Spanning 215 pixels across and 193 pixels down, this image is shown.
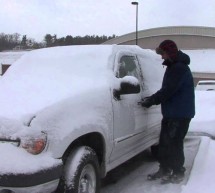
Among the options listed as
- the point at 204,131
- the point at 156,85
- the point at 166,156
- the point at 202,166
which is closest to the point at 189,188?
the point at 166,156

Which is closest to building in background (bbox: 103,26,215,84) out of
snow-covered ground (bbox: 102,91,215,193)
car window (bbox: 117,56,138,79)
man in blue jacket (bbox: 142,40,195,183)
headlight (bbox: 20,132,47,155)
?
snow-covered ground (bbox: 102,91,215,193)

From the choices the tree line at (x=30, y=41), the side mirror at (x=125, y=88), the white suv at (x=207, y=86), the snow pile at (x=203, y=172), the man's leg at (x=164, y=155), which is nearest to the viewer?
the side mirror at (x=125, y=88)

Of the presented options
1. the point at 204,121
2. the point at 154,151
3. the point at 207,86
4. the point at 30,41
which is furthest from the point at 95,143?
the point at 30,41

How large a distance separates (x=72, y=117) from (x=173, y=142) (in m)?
2.04

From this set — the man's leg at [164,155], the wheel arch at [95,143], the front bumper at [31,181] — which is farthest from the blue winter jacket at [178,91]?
the front bumper at [31,181]

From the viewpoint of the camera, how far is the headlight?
351 cm

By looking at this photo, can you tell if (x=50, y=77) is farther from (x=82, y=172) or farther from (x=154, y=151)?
(x=154, y=151)

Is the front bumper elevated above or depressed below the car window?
below

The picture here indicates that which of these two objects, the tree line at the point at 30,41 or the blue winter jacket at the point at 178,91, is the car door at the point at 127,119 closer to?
the blue winter jacket at the point at 178,91

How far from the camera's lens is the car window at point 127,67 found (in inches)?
207

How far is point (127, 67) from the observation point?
5.49 meters

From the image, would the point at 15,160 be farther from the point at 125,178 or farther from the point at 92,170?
the point at 125,178

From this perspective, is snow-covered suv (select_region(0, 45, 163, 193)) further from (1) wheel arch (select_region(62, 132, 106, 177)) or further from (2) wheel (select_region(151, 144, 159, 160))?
(2) wheel (select_region(151, 144, 159, 160))

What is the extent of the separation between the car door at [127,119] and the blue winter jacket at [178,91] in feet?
1.18
